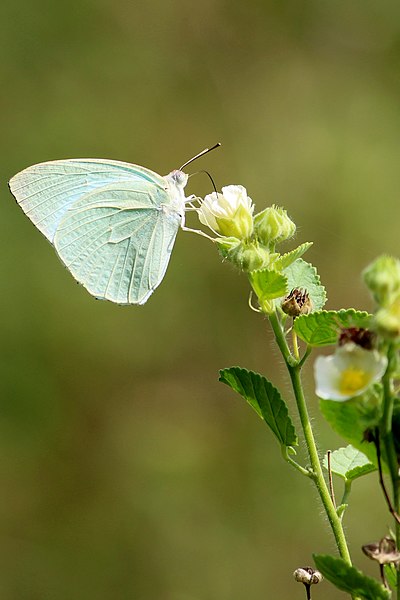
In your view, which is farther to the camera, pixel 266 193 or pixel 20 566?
pixel 266 193

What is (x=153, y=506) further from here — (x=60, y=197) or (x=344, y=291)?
(x=60, y=197)

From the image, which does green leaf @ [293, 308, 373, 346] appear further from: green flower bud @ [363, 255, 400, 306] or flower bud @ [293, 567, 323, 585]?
flower bud @ [293, 567, 323, 585]

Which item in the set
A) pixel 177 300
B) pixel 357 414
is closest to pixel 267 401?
pixel 357 414

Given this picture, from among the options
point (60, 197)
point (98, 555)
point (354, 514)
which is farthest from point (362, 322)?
point (98, 555)

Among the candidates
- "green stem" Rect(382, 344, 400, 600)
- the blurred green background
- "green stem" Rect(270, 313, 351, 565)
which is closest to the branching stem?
"green stem" Rect(270, 313, 351, 565)

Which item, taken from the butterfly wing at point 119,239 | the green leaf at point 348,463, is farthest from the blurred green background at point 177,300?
the green leaf at point 348,463

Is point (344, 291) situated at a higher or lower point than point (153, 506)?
higher

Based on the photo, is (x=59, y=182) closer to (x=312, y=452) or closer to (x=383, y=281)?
(x=312, y=452)
